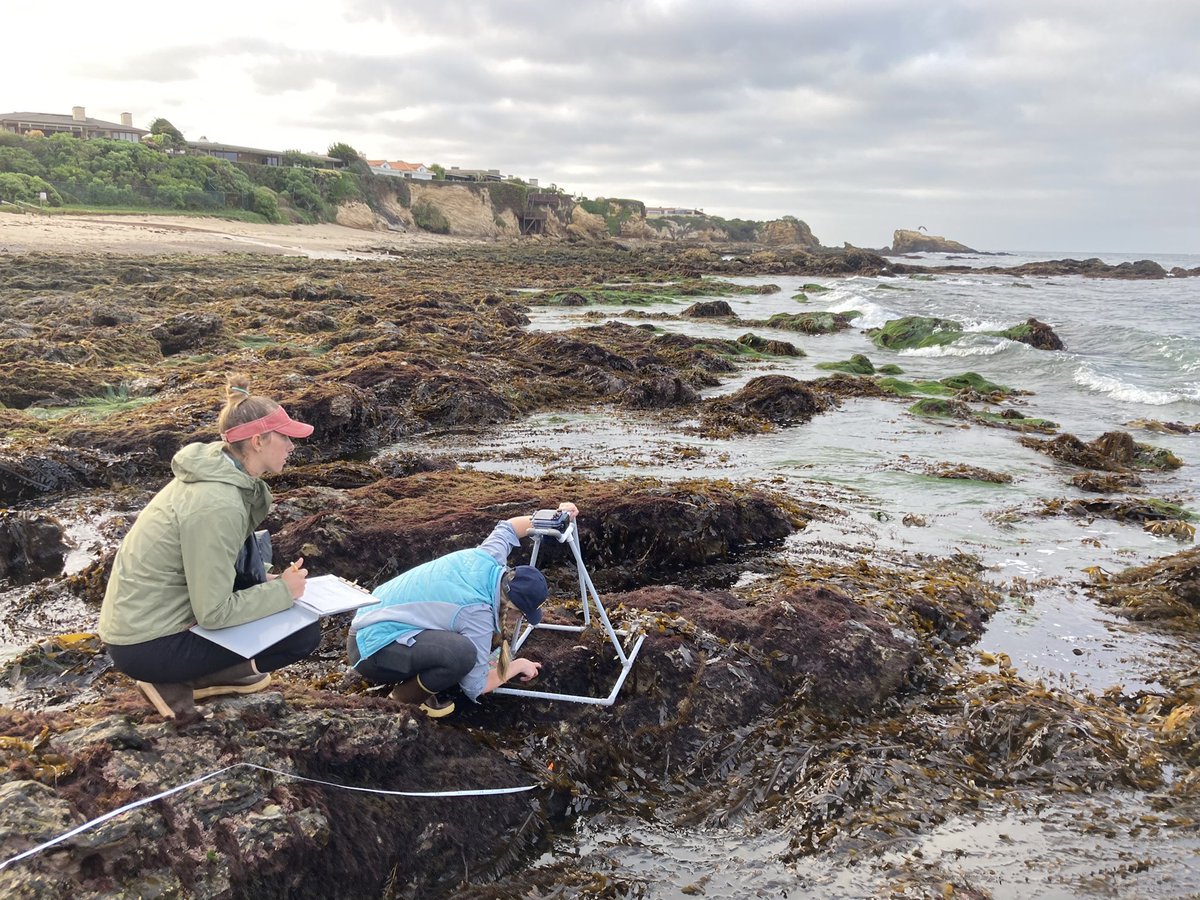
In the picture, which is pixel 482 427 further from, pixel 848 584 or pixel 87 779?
pixel 87 779

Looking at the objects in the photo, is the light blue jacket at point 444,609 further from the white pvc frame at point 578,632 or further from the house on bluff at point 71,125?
the house on bluff at point 71,125

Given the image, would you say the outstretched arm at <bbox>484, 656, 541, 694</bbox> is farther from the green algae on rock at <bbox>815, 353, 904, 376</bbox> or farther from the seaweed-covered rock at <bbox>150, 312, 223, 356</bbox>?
the green algae on rock at <bbox>815, 353, 904, 376</bbox>

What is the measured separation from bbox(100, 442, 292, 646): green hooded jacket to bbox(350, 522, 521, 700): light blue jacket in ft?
2.12

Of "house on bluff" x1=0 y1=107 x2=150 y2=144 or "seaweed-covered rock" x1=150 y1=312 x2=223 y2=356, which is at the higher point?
"house on bluff" x1=0 y1=107 x2=150 y2=144

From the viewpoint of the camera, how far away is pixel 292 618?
3.06 metres

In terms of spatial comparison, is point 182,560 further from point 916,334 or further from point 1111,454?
point 916,334

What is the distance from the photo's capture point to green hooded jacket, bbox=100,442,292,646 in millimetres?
2770

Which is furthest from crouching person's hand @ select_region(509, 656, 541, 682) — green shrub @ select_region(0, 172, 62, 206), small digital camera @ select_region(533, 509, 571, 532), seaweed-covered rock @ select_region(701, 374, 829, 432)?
green shrub @ select_region(0, 172, 62, 206)

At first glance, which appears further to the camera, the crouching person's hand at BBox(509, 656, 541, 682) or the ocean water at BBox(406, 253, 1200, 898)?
the crouching person's hand at BBox(509, 656, 541, 682)

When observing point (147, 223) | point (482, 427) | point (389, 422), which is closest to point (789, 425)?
point (482, 427)

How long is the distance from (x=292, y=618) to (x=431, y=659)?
0.60 meters

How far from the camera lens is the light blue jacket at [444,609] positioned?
133 inches

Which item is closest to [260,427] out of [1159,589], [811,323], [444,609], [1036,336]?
[444,609]

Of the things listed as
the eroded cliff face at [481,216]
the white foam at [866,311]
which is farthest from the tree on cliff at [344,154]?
the white foam at [866,311]
